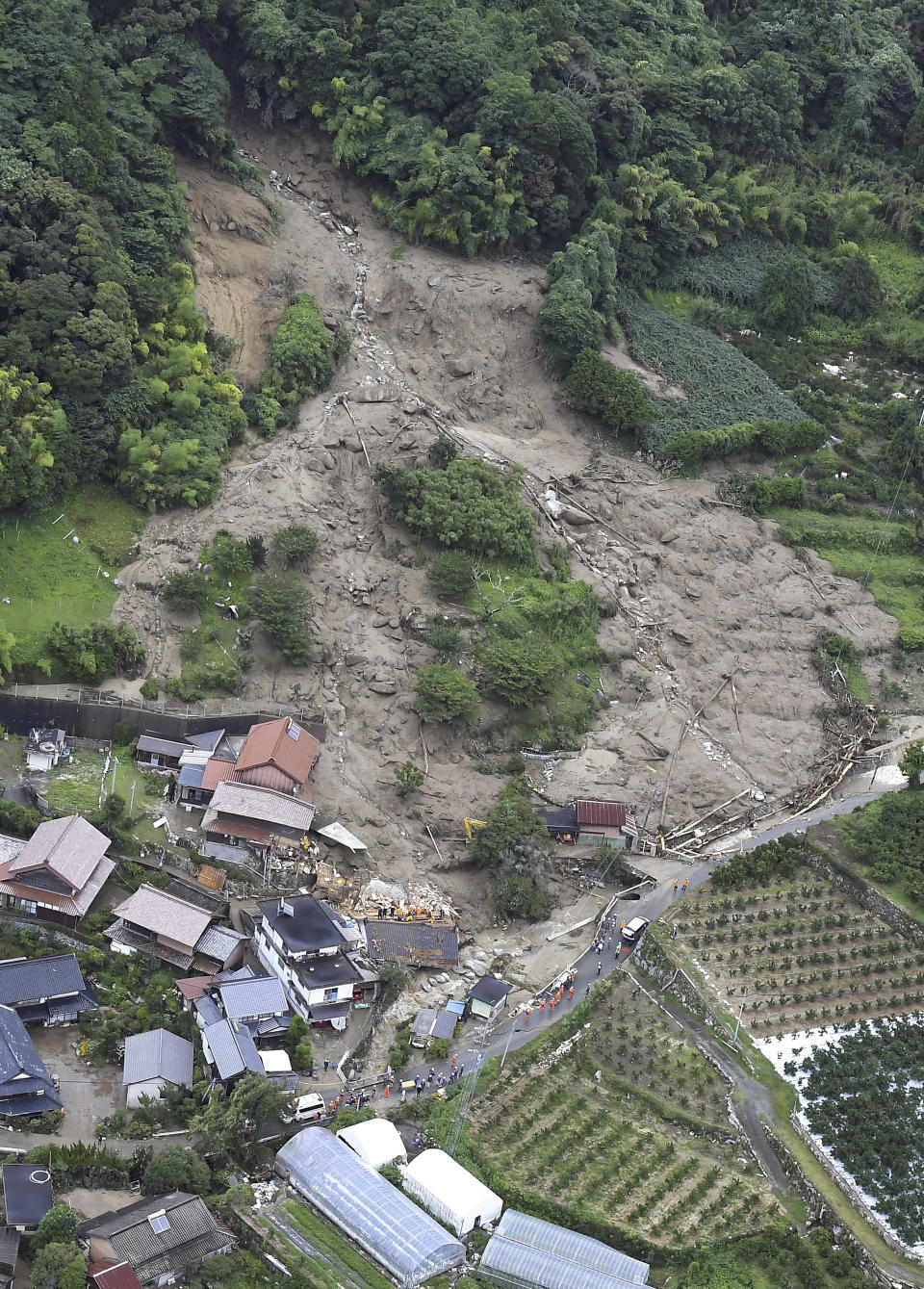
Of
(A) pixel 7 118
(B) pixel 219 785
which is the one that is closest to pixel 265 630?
(B) pixel 219 785

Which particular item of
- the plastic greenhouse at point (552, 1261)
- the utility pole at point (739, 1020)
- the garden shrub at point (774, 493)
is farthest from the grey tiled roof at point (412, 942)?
the garden shrub at point (774, 493)

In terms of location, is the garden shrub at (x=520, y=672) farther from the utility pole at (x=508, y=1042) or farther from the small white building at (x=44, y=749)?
the small white building at (x=44, y=749)

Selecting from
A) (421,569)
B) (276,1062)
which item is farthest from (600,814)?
(276,1062)

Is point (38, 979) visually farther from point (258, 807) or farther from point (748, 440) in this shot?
point (748, 440)

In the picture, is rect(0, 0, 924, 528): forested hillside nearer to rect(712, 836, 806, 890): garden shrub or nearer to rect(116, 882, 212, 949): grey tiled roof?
rect(116, 882, 212, 949): grey tiled roof

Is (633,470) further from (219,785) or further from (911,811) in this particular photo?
(219,785)

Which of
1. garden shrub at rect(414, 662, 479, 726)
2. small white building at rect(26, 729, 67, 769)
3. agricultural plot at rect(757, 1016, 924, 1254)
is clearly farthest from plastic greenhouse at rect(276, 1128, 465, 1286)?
garden shrub at rect(414, 662, 479, 726)
